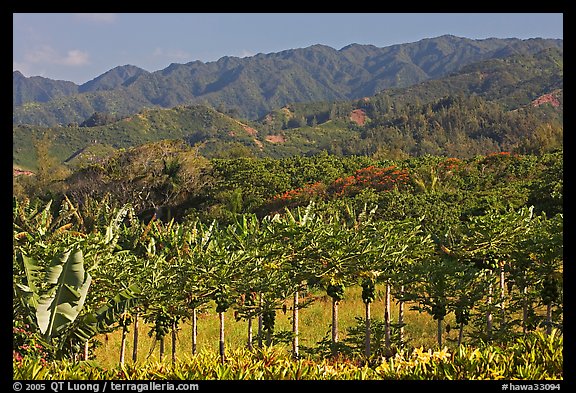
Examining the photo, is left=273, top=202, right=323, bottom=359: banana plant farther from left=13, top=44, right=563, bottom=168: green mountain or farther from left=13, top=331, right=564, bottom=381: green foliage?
left=13, top=44, right=563, bottom=168: green mountain

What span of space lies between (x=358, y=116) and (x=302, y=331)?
513ft

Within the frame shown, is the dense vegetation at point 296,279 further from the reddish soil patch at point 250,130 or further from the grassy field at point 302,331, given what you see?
the reddish soil patch at point 250,130

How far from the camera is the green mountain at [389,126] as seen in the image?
3947 inches

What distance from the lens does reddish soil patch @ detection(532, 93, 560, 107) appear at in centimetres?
12325

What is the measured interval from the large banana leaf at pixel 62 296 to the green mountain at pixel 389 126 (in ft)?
154

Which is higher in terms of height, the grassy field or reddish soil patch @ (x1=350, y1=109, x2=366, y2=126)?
reddish soil patch @ (x1=350, y1=109, x2=366, y2=126)

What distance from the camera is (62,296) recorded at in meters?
7.83

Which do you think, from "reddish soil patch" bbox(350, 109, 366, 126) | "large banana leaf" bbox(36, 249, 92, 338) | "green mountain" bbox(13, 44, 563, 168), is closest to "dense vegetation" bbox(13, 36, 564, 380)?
"large banana leaf" bbox(36, 249, 92, 338)

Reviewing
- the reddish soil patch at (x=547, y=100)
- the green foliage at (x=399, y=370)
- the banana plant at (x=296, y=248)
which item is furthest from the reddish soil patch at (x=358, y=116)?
the green foliage at (x=399, y=370)

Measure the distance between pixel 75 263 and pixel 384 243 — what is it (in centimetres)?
664

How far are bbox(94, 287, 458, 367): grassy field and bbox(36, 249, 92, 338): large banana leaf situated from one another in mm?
6170

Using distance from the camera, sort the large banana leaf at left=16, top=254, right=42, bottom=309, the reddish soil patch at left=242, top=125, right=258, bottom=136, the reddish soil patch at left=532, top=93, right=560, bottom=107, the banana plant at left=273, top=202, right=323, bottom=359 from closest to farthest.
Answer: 1. the large banana leaf at left=16, top=254, right=42, bottom=309
2. the banana plant at left=273, top=202, right=323, bottom=359
3. the reddish soil patch at left=532, top=93, right=560, bottom=107
4. the reddish soil patch at left=242, top=125, right=258, bottom=136

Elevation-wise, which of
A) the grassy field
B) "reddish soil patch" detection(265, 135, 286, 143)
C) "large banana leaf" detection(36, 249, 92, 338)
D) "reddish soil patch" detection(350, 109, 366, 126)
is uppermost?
"reddish soil patch" detection(350, 109, 366, 126)
